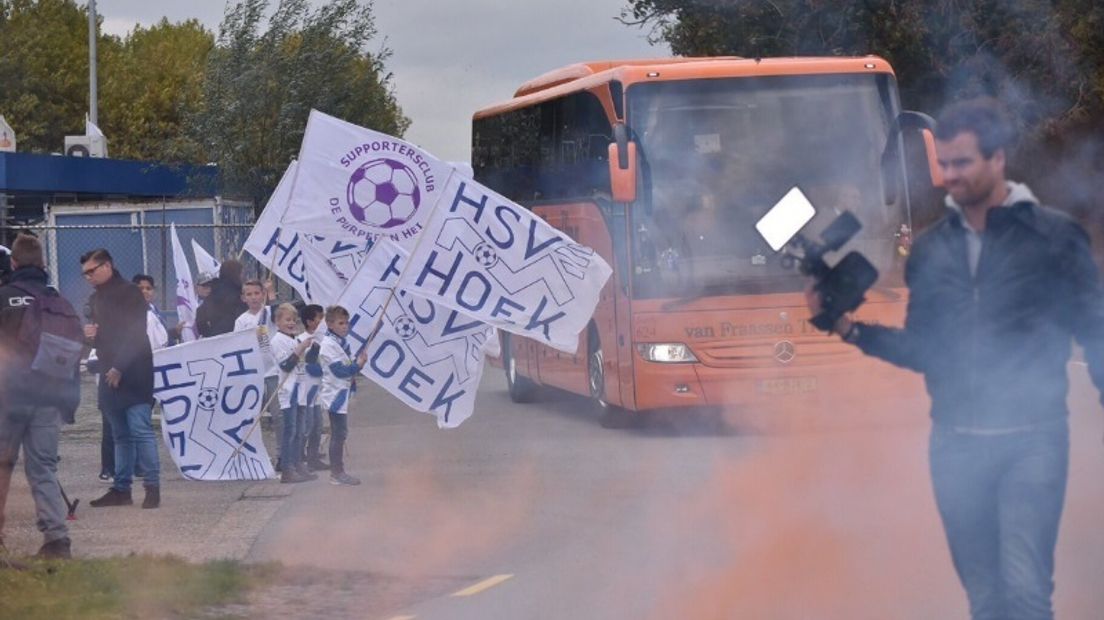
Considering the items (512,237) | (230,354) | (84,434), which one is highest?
(512,237)

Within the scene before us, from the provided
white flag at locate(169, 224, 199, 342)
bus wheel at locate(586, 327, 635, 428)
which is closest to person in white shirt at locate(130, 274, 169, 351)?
white flag at locate(169, 224, 199, 342)

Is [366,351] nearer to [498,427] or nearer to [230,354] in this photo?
[230,354]

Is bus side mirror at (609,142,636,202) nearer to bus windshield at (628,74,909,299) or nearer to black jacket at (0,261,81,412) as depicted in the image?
bus windshield at (628,74,909,299)

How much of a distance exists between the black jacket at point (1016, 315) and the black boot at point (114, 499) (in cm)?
850

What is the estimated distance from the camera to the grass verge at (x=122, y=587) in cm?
835

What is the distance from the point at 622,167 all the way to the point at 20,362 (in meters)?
6.91

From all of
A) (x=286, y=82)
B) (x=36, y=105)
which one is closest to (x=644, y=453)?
(x=286, y=82)

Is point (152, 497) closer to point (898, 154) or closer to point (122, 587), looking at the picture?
point (122, 587)

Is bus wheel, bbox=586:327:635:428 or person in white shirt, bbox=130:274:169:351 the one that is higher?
person in white shirt, bbox=130:274:169:351

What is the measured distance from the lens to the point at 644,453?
15133 millimetres

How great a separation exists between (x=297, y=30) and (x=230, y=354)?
16632 millimetres

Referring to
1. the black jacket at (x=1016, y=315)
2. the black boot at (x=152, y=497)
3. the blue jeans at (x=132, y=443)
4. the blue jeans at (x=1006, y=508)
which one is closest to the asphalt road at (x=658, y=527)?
the black boot at (x=152, y=497)

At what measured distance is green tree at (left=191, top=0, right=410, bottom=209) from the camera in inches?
1133

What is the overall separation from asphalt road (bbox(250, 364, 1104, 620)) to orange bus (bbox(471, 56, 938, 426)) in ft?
1.73
